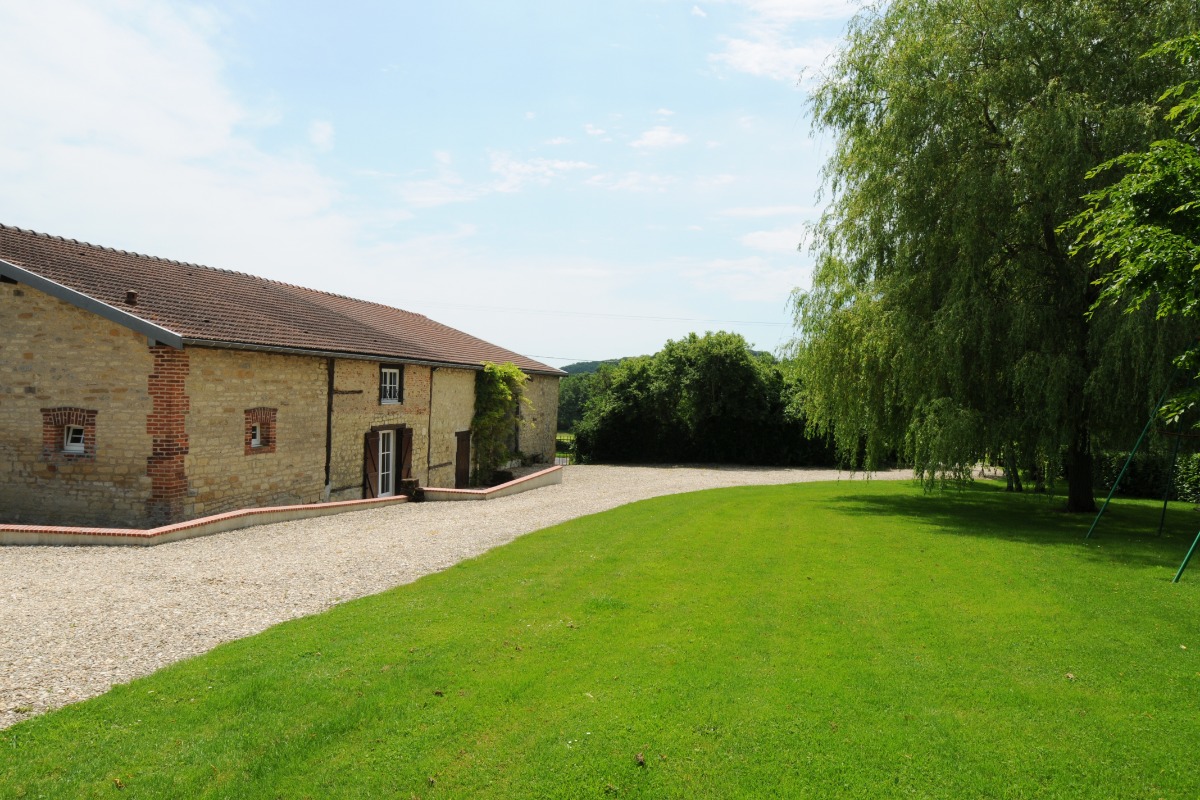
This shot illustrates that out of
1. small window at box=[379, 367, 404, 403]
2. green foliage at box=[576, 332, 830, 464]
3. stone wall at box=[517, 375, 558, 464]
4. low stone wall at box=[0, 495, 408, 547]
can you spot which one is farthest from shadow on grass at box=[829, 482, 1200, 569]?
stone wall at box=[517, 375, 558, 464]

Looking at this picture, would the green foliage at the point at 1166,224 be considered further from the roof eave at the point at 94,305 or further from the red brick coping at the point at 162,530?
A: the roof eave at the point at 94,305

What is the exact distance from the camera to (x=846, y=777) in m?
4.39

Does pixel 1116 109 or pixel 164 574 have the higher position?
pixel 1116 109

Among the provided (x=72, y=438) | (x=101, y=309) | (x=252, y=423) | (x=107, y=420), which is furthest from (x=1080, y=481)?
(x=72, y=438)

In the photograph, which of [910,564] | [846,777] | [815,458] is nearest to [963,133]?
[910,564]

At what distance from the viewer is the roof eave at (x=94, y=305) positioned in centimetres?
1223

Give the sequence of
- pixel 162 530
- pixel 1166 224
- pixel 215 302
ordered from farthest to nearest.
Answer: pixel 215 302 → pixel 162 530 → pixel 1166 224

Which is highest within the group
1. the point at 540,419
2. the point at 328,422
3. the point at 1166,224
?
the point at 1166,224

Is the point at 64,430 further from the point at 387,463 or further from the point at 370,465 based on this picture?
the point at 387,463

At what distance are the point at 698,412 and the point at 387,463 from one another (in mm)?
18720

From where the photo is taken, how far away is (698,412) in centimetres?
3469

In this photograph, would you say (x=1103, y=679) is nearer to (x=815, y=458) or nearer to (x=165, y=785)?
(x=165, y=785)

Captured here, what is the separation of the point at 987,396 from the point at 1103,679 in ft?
33.4

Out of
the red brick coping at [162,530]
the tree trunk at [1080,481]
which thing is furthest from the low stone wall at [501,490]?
the tree trunk at [1080,481]
